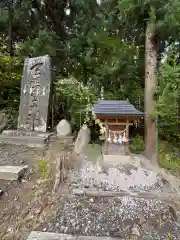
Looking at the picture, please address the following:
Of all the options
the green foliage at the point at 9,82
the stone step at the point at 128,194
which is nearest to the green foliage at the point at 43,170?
the stone step at the point at 128,194

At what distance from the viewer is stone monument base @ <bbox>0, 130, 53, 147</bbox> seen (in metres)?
5.02

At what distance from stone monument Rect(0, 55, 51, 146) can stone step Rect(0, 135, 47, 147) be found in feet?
0.83

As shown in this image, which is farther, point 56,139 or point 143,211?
point 56,139

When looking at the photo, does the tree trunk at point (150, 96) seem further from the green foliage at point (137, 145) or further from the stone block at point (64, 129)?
the stone block at point (64, 129)

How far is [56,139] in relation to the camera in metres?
5.27

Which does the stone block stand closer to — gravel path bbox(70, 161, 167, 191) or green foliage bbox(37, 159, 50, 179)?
green foliage bbox(37, 159, 50, 179)

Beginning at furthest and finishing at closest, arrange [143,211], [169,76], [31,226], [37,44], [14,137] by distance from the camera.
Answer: [37,44] → [14,137] → [169,76] → [143,211] → [31,226]

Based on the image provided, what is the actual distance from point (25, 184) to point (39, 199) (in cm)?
52

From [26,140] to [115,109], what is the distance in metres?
2.70

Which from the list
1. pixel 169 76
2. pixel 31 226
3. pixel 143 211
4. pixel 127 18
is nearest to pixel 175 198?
pixel 143 211

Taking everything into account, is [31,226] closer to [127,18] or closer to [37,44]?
[127,18]

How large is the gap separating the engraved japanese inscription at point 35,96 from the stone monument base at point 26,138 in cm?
38

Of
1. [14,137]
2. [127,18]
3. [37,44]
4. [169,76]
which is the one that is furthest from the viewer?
[37,44]

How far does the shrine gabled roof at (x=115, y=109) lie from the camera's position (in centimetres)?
358
